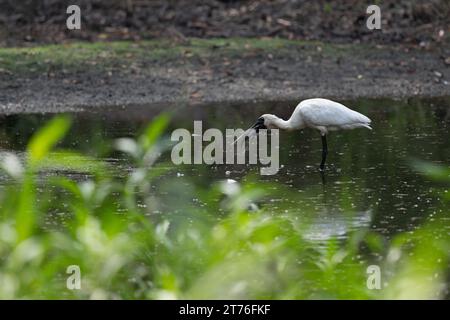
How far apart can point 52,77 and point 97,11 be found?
3.03 m

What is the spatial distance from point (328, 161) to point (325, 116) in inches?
20.4

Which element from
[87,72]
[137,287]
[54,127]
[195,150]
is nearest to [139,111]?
[87,72]

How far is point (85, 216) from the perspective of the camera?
4895 millimetres

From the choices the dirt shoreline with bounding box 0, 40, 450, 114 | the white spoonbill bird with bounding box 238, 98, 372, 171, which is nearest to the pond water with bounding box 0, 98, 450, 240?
the white spoonbill bird with bounding box 238, 98, 372, 171

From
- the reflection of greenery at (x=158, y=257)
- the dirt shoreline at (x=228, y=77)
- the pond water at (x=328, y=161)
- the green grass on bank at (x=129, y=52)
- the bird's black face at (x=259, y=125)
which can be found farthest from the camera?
the green grass on bank at (x=129, y=52)

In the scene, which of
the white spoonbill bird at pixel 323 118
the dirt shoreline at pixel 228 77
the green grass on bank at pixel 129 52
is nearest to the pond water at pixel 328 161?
the white spoonbill bird at pixel 323 118

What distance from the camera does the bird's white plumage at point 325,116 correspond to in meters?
11.6

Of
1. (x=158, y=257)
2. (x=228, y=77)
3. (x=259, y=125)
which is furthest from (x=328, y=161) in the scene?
(x=158, y=257)

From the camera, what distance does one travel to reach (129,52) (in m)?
17.0

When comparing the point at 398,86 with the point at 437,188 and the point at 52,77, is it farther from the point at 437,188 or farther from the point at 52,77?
the point at 437,188

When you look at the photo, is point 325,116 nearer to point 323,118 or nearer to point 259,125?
point 323,118

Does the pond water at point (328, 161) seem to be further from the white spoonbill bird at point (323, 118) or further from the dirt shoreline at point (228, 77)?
the dirt shoreline at point (228, 77)

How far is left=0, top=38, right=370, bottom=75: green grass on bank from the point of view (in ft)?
53.3

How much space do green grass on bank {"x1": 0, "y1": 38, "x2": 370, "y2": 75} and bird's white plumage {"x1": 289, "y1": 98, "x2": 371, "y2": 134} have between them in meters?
5.32
